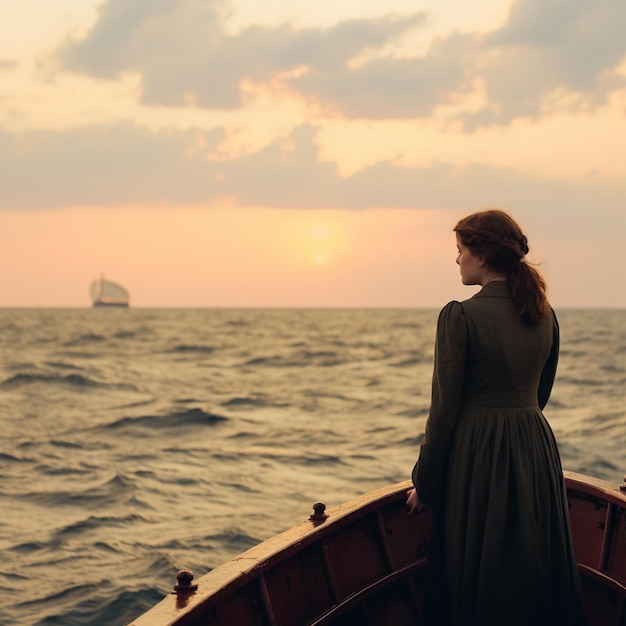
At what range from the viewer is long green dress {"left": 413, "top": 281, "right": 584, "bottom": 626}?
3.28 m

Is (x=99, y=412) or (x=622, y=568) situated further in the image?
(x=99, y=412)

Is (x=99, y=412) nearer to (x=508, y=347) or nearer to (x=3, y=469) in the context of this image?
(x=3, y=469)

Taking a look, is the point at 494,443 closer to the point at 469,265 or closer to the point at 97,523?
the point at 469,265

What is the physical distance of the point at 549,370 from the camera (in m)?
3.66

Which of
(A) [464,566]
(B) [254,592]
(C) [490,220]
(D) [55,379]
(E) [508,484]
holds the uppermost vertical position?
(C) [490,220]

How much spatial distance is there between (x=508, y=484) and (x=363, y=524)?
172cm

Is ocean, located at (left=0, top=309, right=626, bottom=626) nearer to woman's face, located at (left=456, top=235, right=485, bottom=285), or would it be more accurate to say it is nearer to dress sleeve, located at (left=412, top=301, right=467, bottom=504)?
dress sleeve, located at (left=412, top=301, right=467, bottom=504)

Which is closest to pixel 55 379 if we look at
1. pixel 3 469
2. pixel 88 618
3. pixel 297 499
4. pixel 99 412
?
pixel 99 412

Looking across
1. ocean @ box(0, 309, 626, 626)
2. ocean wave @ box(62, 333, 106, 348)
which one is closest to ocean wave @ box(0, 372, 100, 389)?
ocean @ box(0, 309, 626, 626)

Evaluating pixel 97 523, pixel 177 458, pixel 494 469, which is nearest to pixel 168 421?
pixel 177 458

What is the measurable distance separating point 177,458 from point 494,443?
1386 centimetres

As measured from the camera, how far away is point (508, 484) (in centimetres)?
336

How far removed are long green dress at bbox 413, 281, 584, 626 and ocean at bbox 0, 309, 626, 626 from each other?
5434 mm

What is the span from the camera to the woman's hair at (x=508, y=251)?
3305 mm
